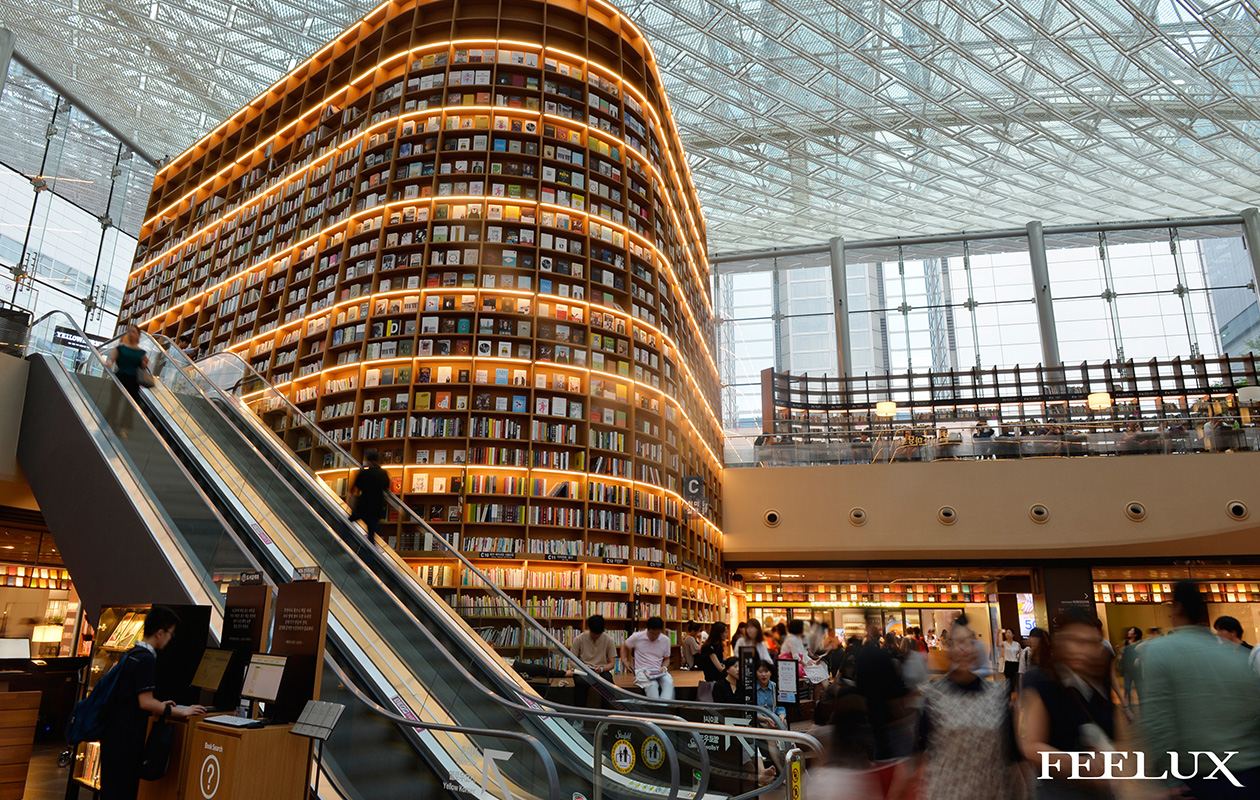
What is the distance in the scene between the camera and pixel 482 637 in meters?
5.22

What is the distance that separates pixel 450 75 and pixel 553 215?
2.25 metres

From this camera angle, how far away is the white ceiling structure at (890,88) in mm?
14109

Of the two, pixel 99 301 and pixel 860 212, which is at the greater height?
pixel 860 212

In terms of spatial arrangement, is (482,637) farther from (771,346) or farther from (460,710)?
(771,346)

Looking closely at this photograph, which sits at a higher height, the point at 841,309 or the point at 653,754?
the point at 841,309

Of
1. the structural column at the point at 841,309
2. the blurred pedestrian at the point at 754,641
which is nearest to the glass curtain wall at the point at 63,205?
the blurred pedestrian at the point at 754,641

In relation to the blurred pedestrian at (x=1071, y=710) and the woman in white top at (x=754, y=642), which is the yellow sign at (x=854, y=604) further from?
the blurred pedestrian at (x=1071, y=710)

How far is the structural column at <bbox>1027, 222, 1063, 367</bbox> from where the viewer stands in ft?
68.1

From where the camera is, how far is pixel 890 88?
53.7ft

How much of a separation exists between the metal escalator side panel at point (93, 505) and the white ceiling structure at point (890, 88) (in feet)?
32.5

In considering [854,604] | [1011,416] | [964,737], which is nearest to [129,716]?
[964,737]

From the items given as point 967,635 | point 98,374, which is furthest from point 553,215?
point 967,635

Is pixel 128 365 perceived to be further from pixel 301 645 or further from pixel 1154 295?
pixel 1154 295

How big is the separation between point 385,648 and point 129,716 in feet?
4.02
